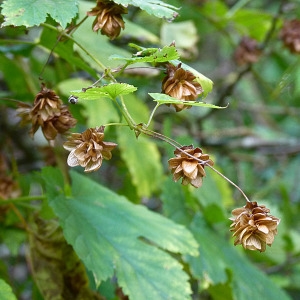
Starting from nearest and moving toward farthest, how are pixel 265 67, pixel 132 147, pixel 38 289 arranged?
pixel 38 289 → pixel 132 147 → pixel 265 67

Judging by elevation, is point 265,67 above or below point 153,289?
below

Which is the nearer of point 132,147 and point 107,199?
point 107,199

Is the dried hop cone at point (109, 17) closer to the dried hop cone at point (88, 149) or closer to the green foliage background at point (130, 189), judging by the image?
the green foliage background at point (130, 189)

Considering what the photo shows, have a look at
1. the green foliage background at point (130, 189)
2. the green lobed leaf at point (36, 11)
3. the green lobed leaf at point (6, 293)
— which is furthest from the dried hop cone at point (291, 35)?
the green lobed leaf at point (6, 293)

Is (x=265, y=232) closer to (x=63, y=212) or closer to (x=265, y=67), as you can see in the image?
(x=63, y=212)

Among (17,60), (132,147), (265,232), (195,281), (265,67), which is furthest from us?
(265,67)

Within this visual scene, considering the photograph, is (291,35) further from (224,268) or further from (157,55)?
(157,55)

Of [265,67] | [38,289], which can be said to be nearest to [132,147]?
[38,289]
